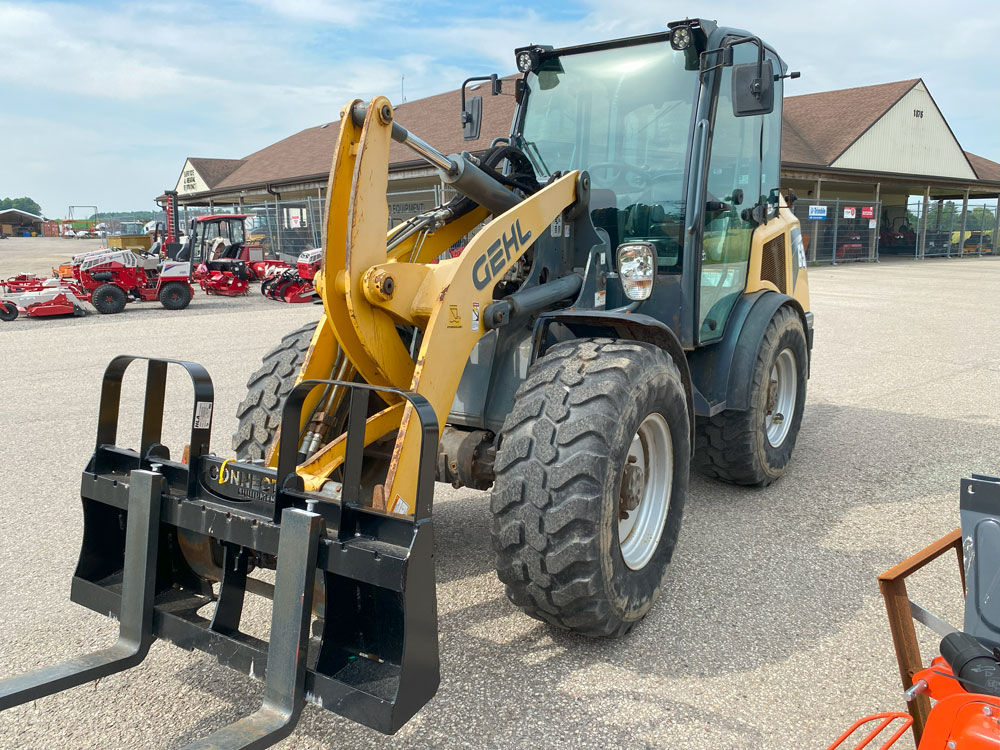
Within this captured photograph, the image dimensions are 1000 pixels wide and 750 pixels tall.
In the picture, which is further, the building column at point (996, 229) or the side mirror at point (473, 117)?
the building column at point (996, 229)

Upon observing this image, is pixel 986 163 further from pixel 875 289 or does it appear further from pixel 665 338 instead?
pixel 665 338

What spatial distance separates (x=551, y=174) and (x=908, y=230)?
33.1 m

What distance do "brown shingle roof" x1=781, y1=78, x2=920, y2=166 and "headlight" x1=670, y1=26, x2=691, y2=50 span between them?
985 inches

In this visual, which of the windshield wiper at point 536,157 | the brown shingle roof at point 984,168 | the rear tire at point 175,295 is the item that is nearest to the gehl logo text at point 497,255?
the windshield wiper at point 536,157

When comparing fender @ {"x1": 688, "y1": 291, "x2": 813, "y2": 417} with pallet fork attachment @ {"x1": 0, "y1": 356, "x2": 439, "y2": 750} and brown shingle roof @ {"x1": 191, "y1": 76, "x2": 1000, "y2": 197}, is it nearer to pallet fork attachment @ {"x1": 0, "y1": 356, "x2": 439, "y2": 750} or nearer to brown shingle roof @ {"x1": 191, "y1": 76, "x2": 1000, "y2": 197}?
pallet fork attachment @ {"x1": 0, "y1": 356, "x2": 439, "y2": 750}

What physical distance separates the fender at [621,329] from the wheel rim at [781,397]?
1.57 meters

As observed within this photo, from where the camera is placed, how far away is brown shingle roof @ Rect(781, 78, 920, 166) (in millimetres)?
29188

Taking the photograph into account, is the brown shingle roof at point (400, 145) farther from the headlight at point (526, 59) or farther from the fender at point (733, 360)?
the fender at point (733, 360)

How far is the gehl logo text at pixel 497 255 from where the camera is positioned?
10.6 ft

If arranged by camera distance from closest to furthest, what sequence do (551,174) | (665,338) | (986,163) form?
(665,338)
(551,174)
(986,163)

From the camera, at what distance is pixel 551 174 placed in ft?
14.3

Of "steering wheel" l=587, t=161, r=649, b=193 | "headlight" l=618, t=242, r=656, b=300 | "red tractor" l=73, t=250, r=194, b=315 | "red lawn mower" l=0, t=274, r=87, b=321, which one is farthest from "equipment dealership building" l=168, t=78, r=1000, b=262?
"headlight" l=618, t=242, r=656, b=300

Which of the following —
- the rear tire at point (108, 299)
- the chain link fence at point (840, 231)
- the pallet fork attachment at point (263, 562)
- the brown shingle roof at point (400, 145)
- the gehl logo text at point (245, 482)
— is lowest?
the pallet fork attachment at point (263, 562)

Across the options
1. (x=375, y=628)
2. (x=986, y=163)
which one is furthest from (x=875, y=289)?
(x=986, y=163)
